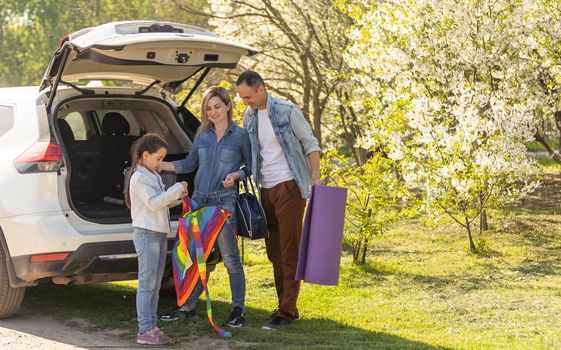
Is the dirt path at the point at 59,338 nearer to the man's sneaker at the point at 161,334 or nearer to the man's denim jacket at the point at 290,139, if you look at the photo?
the man's sneaker at the point at 161,334

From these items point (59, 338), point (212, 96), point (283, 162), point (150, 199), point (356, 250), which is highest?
point (212, 96)

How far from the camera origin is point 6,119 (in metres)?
7.34

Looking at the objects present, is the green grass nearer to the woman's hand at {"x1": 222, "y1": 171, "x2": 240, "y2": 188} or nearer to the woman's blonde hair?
the woman's hand at {"x1": 222, "y1": 171, "x2": 240, "y2": 188}

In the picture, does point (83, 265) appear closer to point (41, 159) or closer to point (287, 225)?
point (41, 159)

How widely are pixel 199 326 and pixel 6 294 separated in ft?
4.78

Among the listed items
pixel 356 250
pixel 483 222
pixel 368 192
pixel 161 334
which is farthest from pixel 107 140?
pixel 483 222

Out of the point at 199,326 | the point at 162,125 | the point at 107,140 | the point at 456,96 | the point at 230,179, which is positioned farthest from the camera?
the point at 456,96

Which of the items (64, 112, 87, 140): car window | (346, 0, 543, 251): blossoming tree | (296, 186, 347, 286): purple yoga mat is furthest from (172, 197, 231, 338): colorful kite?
(346, 0, 543, 251): blossoming tree

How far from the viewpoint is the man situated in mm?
6957

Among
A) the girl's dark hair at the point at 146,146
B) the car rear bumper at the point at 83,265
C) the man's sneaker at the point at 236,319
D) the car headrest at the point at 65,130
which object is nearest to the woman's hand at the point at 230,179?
the girl's dark hair at the point at 146,146

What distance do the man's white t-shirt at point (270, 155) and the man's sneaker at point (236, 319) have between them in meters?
0.96

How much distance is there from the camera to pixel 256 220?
6.92 m

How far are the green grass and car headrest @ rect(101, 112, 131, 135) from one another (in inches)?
58.0

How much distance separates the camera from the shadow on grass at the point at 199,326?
6.57 meters
